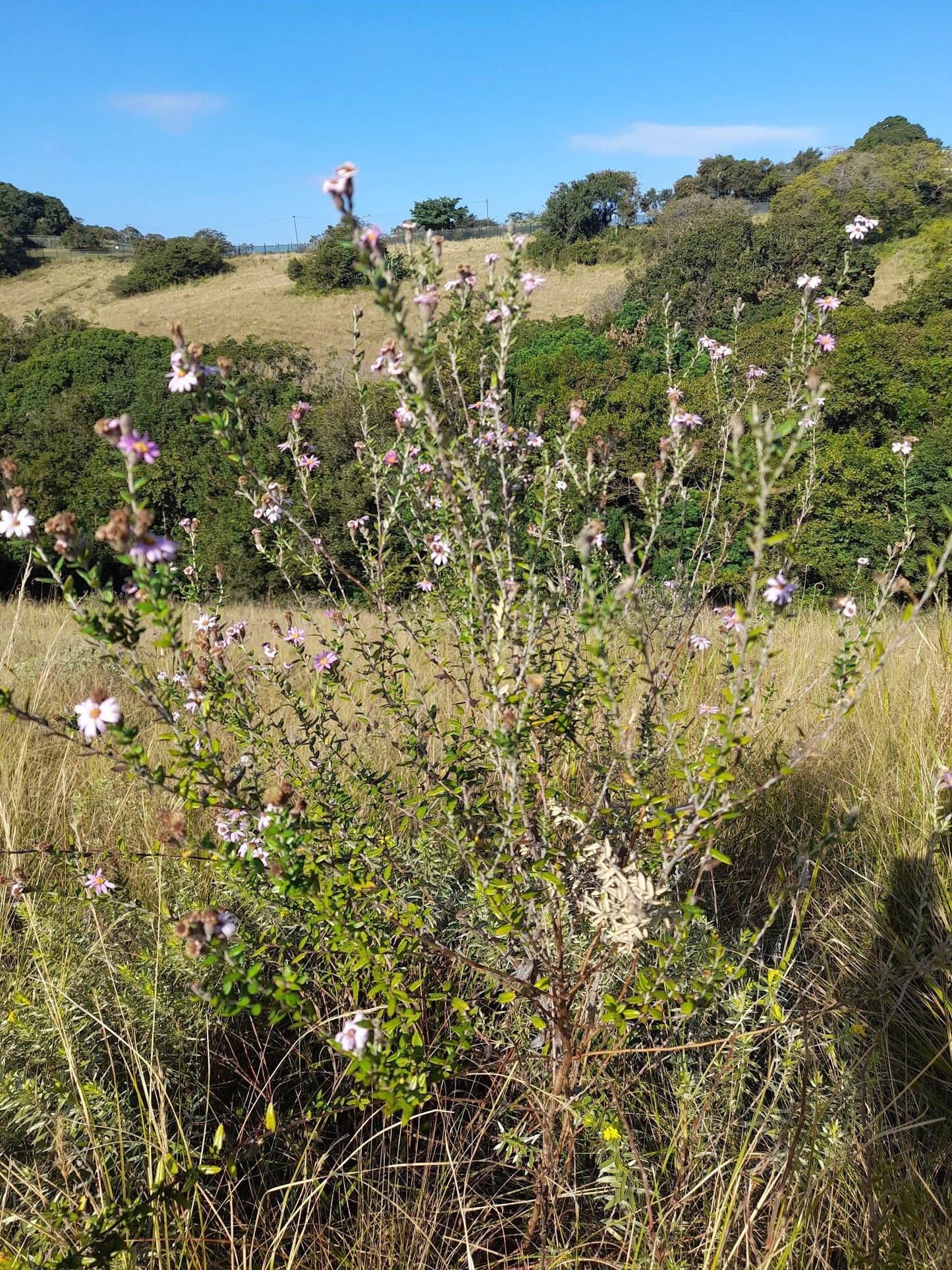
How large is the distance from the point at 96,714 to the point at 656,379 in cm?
1402

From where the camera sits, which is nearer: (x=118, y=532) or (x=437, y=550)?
(x=118, y=532)

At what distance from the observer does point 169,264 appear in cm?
3706

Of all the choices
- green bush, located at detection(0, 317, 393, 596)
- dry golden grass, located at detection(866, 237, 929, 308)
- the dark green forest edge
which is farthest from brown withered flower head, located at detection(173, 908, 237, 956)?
dry golden grass, located at detection(866, 237, 929, 308)

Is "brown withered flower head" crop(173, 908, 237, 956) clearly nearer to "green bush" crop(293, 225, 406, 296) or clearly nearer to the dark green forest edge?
the dark green forest edge

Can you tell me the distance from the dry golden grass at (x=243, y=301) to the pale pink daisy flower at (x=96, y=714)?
84.9ft

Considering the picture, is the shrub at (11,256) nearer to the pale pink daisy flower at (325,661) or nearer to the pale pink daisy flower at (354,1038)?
the pale pink daisy flower at (325,661)

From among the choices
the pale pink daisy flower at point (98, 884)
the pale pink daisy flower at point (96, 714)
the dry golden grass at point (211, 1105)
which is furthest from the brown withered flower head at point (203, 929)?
the pale pink daisy flower at point (98, 884)

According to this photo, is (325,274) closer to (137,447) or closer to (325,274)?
(325,274)

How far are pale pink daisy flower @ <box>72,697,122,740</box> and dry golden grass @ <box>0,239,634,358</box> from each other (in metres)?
25.9

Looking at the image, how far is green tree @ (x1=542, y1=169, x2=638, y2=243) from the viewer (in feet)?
120

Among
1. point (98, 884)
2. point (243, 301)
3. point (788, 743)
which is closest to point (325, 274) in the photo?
point (243, 301)

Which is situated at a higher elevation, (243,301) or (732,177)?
(732,177)

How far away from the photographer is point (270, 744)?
2104mm

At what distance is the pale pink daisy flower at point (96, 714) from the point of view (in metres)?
1.37
